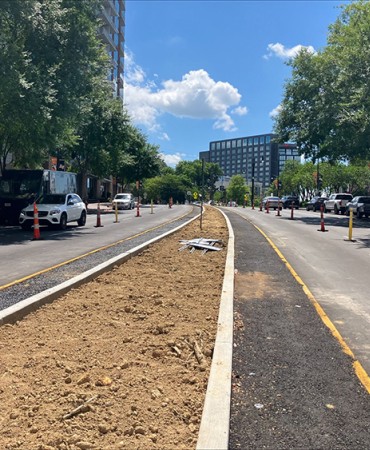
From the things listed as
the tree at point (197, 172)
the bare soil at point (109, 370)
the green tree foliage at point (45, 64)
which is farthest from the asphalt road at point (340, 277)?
the tree at point (197, 172)

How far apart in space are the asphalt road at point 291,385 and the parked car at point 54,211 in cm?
1354

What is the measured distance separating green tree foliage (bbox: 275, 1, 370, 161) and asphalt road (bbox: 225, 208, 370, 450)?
20014mm

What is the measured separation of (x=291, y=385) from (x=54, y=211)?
53.6 feet

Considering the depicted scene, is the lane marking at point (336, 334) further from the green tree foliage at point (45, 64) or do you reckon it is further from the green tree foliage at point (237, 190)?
the green tree foliage at point (237, 190)

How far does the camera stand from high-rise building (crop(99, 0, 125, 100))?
242 feet

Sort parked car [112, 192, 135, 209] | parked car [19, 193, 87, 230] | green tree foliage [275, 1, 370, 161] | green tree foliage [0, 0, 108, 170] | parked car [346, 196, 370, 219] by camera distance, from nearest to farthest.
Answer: green tree foliage [0, 0, 108, 170] → parked car [19, 193, 87, 230] → green tree foliage [275, 1, 370, 161] → parked car [346, 196, 370, 219] → parked car [112, 192, 135, 209]

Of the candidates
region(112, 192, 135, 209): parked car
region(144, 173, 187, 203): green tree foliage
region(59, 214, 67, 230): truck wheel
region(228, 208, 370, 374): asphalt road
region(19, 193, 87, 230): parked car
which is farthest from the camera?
region(144, 173, 187, 203): green tree foliage

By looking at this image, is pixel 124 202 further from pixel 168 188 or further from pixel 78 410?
pixel 168 188

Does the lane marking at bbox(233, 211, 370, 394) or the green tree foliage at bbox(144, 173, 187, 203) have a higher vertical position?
the green tree foliage at bbox(144, 173, 187, 203)

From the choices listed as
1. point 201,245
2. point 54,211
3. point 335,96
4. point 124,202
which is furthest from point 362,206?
point 124,202

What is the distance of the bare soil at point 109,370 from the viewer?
2.89m

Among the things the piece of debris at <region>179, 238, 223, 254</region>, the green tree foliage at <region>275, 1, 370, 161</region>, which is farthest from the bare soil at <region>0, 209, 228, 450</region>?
the green tree foliage at <region>275, 1, 370, 161</region>

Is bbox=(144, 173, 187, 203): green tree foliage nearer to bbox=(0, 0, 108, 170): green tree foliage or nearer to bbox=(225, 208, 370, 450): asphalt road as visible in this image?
bbox=(0, 0, 108, 170): green tree foliage

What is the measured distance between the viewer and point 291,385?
375cm
